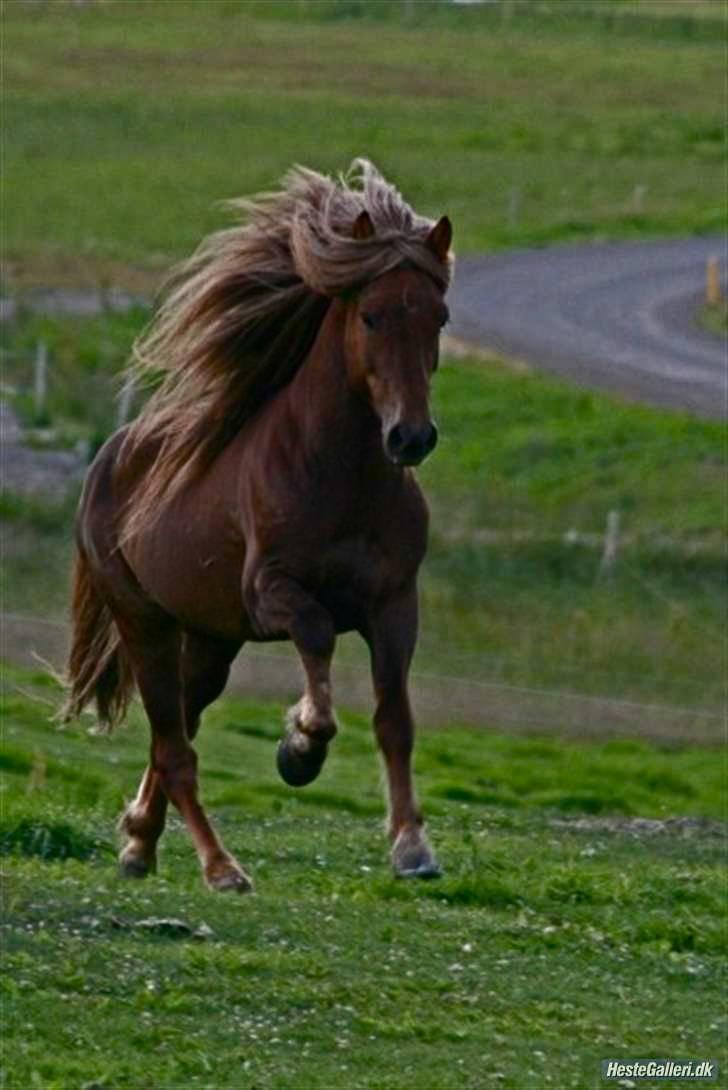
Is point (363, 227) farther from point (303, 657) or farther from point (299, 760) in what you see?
point (299, 760)

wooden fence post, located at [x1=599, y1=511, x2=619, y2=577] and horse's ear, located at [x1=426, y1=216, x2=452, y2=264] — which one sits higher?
horse's ear, located at [x1=426, y1=216, x2=452, y2=264]

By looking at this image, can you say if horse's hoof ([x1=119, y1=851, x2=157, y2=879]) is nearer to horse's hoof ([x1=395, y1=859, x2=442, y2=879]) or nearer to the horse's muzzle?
horse's hoof ([x1=395, y1=859, x2=442, y2=879])

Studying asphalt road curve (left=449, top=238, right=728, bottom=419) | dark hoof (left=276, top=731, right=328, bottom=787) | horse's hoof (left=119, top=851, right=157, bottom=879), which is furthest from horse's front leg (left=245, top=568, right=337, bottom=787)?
asphalt road curve (left=449, top=238, right=728, bottom=419)

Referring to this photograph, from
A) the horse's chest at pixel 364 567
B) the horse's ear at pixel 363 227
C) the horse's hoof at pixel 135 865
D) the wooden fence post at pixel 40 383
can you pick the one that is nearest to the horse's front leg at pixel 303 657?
the horse's chest at pixel 364 567

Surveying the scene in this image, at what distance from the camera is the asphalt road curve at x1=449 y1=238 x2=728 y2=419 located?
43062 millimetres

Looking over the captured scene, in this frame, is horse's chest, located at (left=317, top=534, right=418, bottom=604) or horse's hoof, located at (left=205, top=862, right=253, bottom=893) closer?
horse's chest, located at (left=317, top=534, right=418, bottom=604)

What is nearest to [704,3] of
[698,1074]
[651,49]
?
[651,49]

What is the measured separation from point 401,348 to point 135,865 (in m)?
3.26

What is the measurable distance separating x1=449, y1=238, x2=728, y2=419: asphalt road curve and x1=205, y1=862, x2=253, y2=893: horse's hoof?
28789 millimetres

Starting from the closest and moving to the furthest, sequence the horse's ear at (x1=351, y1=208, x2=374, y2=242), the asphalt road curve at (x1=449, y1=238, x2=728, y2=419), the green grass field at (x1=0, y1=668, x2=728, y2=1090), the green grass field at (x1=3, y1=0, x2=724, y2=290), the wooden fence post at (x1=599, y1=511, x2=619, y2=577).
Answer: the green grass field at (x1=0, y1=668, x2=728, y2=1090)
the horse's ear at (x1=351, y1=208, x2=374, y2=242)
the wooden fence post at (x1=599, y1=511, x2=619, y2=577)
the asphalt road curve at (x1=449, y1=238, x2=728, y2=419)
the green grass field at (x1=3, y1=0, x2=724, y2=290)

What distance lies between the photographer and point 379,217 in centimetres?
1116

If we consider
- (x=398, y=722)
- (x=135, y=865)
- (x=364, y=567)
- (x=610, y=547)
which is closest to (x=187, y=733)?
(x=135, y=865)

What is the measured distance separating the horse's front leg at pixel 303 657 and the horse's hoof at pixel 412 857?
42 cm

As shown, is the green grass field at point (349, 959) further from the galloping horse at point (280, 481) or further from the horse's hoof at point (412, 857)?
the galloping horse at point (280, 481)
